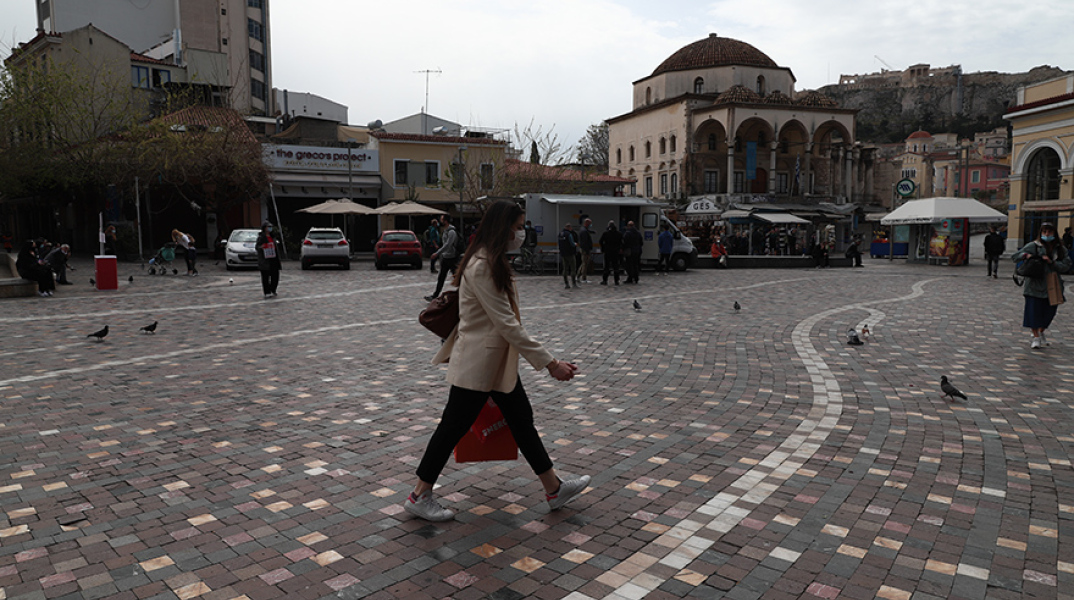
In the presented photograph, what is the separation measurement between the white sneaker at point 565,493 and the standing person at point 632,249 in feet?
50.0

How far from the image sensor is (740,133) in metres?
58.8

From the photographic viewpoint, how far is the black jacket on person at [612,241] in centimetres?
1866

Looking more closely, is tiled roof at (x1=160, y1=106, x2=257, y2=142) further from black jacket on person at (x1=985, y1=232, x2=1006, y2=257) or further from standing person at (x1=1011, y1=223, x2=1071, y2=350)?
standing person at (x1=1011, y1=223, x2=1071, y2=350)

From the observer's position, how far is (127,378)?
748cm

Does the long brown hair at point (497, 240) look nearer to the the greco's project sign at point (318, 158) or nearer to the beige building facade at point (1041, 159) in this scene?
the the greco's project sign at point (318, 158)

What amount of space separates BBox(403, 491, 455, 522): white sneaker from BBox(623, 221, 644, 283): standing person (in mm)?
15599

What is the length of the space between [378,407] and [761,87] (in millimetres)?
60340

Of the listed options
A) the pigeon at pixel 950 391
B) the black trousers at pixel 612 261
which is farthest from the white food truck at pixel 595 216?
the pigeon at pixel 950 391

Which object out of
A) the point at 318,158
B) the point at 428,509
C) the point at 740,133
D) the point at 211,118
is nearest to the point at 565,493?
the point at 428,509

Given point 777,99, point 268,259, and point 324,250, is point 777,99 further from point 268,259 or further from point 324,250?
point 268,259

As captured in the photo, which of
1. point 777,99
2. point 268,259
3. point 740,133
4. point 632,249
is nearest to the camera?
point 268,259

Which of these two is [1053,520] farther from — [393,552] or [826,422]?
[393,552]

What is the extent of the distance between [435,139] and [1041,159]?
31021mm

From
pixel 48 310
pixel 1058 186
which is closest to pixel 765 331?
pixel 48 310
